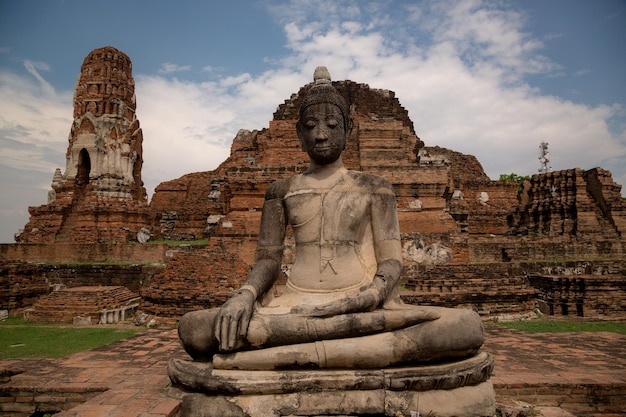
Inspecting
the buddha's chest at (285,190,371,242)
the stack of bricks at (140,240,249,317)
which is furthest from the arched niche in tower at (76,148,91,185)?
the buddha's chest at (285,190,371,242)

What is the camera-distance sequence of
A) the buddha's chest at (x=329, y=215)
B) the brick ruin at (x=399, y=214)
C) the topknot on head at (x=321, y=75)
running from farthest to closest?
the brick ruin at (x=399, y=214)
the topknot on head at (x=321, y=75)
the buddha's chest at (x=329, y=215)

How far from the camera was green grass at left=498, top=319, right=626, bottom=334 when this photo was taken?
26.7 feet

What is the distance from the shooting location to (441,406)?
312cm

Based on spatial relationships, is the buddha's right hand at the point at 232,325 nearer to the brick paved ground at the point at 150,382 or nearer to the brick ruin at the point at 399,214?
the brick paved ground at the point at 150,382

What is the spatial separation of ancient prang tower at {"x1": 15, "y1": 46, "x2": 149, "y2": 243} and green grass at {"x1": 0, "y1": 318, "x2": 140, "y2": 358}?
8.89m

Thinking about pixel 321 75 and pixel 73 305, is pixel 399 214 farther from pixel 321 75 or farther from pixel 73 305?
pixel 73 305

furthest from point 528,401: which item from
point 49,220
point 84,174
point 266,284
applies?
point 84,174

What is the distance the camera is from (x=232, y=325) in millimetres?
3230

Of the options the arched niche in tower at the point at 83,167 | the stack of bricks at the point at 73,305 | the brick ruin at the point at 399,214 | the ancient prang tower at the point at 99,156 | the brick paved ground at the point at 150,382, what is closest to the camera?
the brick paved ground at the point at 150,382

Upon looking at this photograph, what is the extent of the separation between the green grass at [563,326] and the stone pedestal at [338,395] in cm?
565

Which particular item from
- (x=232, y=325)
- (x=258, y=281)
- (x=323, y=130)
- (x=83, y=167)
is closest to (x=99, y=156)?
(x=83, y=167)

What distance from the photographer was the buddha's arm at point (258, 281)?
3.23 m

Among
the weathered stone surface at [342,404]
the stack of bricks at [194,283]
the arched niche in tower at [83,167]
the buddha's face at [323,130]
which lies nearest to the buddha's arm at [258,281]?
the weathered stone surface at [342,404]

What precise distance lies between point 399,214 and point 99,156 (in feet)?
43.8
